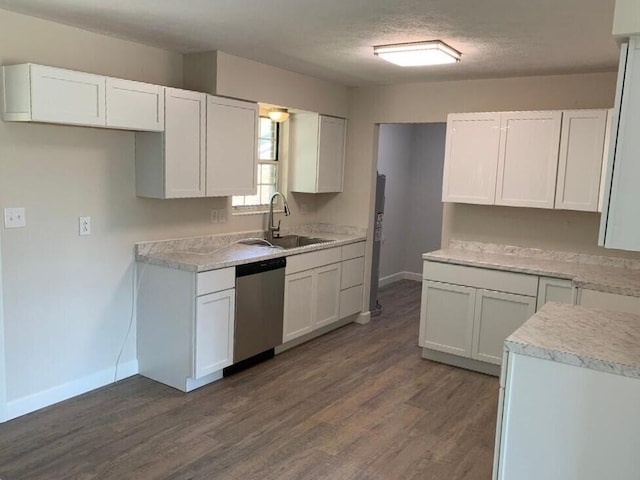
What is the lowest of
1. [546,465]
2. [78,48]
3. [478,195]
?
[546,465]

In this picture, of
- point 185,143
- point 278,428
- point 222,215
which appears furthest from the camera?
point 222,215

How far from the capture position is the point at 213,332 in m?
3.75

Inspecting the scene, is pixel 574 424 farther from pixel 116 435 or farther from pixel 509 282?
pixel 116 435

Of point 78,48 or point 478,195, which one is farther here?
point 478,195

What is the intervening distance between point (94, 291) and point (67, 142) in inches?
39.9

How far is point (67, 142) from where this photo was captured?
3381mm

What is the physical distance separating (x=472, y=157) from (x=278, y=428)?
2.65 m

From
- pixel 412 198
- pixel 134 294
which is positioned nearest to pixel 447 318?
pixel 134 294

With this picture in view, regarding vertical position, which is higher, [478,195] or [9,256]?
[478,195]

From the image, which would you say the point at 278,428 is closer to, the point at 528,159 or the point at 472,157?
the point at 472,157

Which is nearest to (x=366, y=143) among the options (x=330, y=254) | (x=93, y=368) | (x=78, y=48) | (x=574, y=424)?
(x=330, y=254)

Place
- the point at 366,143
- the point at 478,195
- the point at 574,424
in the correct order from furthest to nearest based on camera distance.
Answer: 1. the point at 366,143
2. the point at 478,195
3. the point at 574,424

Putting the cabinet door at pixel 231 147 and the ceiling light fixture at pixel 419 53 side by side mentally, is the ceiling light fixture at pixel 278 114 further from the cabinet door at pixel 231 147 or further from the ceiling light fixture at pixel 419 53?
the ceiling light fixture at pixel 419 53

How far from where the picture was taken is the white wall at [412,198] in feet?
24.0
